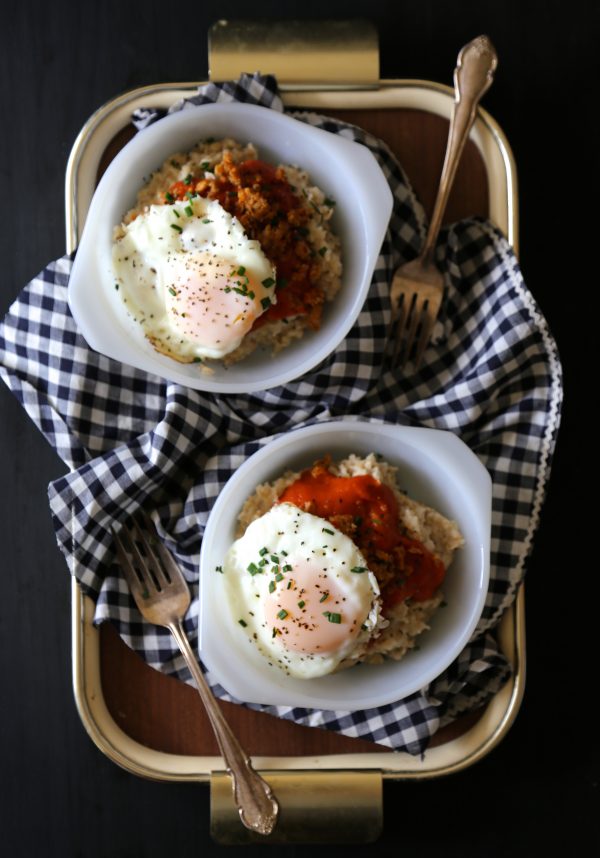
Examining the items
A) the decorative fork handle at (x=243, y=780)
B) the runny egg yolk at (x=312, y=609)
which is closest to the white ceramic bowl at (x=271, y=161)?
the runny egg yolk at (x=312, y=609)

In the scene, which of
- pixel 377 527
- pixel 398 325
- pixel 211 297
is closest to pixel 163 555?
pixel 377 527

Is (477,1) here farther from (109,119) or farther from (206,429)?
(206,429)

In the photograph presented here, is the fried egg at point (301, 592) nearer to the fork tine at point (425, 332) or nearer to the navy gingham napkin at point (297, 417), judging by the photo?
the navy gingham napkin at point (297, 417)

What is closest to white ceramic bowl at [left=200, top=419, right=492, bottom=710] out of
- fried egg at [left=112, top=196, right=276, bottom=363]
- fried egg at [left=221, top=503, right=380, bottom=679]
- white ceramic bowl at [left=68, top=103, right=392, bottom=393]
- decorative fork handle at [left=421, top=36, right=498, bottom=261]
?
fried egg at [left=221, top=503, right=380, bottom=679]

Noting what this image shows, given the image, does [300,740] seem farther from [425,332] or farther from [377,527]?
[425,332]

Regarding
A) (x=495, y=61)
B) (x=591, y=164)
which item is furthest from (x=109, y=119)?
(x=591, y=164)

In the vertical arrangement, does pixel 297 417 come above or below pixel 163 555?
above

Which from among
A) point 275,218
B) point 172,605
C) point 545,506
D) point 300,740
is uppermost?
point 275,218
